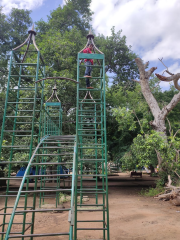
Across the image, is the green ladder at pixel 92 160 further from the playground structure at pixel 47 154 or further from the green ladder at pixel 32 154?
the green ladder at pixel 32 154

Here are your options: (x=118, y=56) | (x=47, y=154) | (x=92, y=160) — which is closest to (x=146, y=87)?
(x=118, y=56)

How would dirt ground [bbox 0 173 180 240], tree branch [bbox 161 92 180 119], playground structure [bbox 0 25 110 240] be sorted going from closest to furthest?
1. playground structure [bbox 0 25 110 240]
2. dirt ground [bbox 0 173 180 240]
3. tree branch [bbox 161 92 180 119]

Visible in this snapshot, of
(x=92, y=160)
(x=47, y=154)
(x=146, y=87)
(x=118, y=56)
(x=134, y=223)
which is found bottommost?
(x=134, y=223)

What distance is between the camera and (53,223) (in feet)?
20.0

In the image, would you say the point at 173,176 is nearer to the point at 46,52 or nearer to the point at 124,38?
the point at 46,52

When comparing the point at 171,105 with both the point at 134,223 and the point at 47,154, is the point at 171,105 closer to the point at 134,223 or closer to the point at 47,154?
the point at 134,223

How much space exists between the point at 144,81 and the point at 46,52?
6329 mm

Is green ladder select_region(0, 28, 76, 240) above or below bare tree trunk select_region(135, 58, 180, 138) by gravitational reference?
below

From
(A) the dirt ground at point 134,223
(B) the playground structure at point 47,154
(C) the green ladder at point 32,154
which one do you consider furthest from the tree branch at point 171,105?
(C) the green ladder at point 32,154

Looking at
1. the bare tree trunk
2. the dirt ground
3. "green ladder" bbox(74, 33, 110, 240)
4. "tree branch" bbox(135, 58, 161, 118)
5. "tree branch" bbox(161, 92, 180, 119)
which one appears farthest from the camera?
"tree branch" bbox(135, 58, 161, 118)

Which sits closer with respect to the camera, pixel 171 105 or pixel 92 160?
pixel 92 160

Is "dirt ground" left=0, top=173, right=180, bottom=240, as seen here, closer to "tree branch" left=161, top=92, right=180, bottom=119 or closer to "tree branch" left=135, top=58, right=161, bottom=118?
"tree branch" left=161, top=92, right=180, bottom=119

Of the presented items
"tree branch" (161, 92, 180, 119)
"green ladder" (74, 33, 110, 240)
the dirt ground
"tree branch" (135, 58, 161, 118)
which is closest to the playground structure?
"green ladder" (74, 33, 110, 240)

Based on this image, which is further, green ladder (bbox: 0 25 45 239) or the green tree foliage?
the green tree foliage
